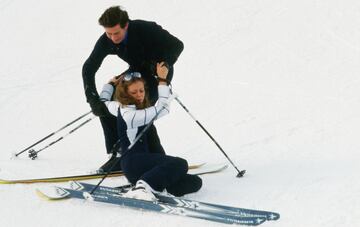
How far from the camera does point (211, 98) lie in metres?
9.70

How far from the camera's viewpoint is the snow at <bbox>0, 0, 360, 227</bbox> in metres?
5.28

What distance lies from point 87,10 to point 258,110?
31.6ft

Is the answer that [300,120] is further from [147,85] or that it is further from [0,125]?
[0,125]

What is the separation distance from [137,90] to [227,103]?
4.12 meters

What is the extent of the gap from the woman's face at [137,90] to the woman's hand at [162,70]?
22 centimetres

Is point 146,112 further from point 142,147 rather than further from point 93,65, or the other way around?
point 93,65

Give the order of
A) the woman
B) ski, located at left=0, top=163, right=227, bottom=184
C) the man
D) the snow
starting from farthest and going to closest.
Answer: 1. ski, located at left=0, top=163, right=227, bottom=184
2. the man
3. the snow
4. the woman

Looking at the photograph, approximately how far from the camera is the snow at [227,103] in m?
5.28

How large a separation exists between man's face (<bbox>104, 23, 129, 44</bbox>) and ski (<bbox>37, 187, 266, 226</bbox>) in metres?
1.50

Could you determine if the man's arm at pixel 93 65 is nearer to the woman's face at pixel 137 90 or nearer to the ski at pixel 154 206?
the woman's face at pixel 137 90

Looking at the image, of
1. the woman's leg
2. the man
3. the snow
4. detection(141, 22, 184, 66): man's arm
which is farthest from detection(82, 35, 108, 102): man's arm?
the woman's leg

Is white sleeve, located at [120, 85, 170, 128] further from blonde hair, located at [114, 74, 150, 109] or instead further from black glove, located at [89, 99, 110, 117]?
black glove, located at [89, 99, 110, 117]

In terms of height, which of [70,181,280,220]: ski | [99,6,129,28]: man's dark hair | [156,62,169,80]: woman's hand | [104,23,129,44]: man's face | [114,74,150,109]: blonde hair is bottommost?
[70,181,280,220]: ski

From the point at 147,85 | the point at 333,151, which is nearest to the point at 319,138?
the point at 333,151
